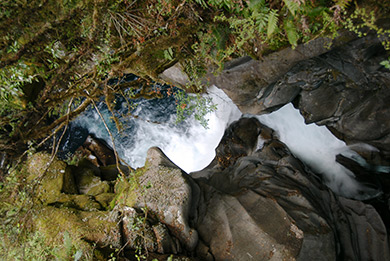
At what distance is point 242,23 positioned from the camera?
4121 mm

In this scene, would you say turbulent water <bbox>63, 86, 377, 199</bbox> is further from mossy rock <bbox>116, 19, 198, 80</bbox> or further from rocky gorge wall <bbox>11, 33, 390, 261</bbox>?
mossy rock <bbox>116, 19, 198, 80</bbox>

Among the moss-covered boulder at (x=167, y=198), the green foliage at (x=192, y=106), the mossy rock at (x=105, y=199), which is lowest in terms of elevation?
the mossy rock at (x=105, y=199)

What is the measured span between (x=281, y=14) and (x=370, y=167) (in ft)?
18.8

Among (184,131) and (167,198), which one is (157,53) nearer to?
(167,198)

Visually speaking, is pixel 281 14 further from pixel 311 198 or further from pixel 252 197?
pixel 311 198

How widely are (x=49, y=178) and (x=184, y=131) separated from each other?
18.8ft

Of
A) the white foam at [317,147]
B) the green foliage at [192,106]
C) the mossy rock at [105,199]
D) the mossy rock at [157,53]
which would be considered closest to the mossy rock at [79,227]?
the mossy rock at [105,199]

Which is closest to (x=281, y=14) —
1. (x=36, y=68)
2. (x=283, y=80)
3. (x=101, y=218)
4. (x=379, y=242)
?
(x=283, y=80)

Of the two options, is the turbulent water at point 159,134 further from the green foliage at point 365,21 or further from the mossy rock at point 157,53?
the green foliage at point 365,21

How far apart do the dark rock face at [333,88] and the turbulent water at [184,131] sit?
151 cm

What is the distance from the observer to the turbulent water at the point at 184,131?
8391mm

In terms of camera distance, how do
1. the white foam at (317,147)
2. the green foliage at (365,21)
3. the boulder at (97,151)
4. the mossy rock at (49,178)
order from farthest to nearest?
1. the boulder at (97,151)
2. the white foam at (317,147)
3. the mossy rock at (49,178)
4. the green foliage at (365,21)

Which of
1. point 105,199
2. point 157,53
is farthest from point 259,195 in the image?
point 157,53

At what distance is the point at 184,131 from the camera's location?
10.7 metres
